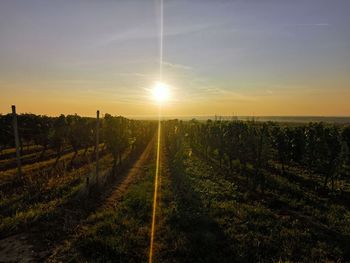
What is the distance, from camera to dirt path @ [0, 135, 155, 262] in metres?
9.56

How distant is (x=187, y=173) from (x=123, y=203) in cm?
1058

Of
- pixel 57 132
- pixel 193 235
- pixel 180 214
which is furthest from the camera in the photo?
pixel 57 132

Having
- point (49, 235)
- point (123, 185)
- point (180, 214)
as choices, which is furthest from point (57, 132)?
point (49, 235)

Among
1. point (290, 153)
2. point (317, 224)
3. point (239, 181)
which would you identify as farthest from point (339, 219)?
point (290, 153)

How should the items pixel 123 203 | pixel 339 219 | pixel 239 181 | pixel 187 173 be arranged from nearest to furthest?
pixel 339 219 → pixel 123 203 → pixel 239 181 → pixel 187 173

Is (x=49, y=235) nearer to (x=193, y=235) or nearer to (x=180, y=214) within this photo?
(x=193, y=235)

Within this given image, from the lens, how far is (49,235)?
11102 millimetres

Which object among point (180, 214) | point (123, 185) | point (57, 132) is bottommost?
point (123, 185)

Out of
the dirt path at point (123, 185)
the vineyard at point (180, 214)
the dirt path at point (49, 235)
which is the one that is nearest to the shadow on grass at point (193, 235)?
the vineyard at point (180, 214)

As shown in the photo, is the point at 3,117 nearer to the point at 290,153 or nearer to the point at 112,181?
the point at 112,181

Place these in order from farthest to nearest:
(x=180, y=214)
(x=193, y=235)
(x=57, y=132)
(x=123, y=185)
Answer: (x=57, y=132) → (x=123, y=185) → (x=180, y=214) → (x=193, y=235)

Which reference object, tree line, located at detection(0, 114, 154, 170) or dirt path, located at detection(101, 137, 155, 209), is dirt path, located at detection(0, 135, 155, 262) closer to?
dirt path, located at detection(101, 137, 155, 209)

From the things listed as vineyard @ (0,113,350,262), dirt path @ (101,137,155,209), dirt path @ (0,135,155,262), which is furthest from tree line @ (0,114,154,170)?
dirt path @ (0,135,155,262)

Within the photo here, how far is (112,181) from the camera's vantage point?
21750 mm
